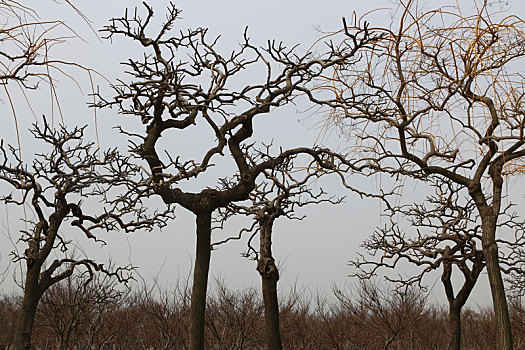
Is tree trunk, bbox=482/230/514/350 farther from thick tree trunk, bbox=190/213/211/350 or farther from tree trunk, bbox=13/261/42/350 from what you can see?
tree trunk, bbox=13/261/42/350

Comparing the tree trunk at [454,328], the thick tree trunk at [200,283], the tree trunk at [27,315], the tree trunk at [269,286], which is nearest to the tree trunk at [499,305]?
the thick tree trunk at [200,283]

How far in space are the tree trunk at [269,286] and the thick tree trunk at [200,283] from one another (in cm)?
227

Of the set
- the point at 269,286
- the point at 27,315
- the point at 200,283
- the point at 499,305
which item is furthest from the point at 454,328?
the point at 27,315

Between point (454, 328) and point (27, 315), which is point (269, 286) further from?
point (27, 315)

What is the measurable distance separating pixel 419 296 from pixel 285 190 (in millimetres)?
7137

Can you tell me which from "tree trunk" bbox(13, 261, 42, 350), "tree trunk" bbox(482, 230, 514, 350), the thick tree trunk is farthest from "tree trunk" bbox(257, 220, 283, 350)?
"tree trunk" bbox(482, 230, 514, 350)

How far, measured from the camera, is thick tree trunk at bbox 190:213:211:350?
653 centimetres

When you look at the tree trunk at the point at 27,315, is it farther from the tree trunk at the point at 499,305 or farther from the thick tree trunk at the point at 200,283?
the tree trunk at the point at 499,305

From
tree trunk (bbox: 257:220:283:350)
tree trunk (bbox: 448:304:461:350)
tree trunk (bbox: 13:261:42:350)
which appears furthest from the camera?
tree trunk (bbox: 448:304:461:350)

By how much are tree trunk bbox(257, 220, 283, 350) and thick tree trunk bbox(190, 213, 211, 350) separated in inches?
89.5

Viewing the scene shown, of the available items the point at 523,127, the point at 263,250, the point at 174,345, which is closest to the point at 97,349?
the point at 174,345

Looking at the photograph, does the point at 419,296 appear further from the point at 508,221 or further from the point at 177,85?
the point at 177,85

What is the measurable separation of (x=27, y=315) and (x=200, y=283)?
8.78ft

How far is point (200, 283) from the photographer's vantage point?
21.9ft
